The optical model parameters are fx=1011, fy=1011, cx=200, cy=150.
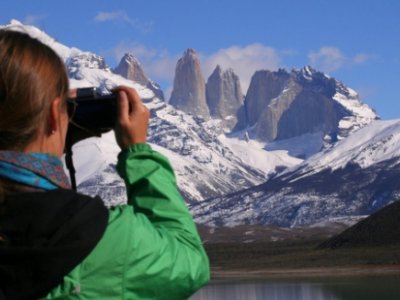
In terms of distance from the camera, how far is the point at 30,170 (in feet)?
12.7

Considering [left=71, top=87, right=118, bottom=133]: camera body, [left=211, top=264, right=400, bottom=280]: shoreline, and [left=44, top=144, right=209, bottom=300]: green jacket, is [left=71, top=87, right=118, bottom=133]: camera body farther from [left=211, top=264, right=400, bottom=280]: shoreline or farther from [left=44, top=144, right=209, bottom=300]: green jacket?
[left=211, top=264, right=400, bottom=280]: shoreline

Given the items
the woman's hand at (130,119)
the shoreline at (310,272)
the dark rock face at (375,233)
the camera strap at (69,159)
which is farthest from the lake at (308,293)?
the dark rock face at (375,233)

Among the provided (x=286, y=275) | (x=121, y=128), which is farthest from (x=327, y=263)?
(x=121, y=128)

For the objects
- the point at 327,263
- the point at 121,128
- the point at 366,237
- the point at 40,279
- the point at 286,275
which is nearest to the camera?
the point at 40,279

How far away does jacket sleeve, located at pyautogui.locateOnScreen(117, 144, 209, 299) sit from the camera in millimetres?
3877

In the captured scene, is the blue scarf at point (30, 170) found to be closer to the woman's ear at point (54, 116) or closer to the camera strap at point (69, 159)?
the woman's ear at point (54, 116)

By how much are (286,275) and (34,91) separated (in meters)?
125

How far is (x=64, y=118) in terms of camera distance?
417 centimetres

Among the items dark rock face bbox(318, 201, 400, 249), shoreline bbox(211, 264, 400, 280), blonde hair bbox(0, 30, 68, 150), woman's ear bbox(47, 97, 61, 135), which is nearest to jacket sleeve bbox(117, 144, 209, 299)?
woman's ear bbox(47, 97, 61, 135)

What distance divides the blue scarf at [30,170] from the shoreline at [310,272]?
112114mm

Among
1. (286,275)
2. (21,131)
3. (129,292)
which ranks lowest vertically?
(129,292)

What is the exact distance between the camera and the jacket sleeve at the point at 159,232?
3.88m

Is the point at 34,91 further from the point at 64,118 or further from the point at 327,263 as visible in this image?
the point at 327,263

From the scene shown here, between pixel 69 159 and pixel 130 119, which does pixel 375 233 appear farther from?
pixel 130 119
